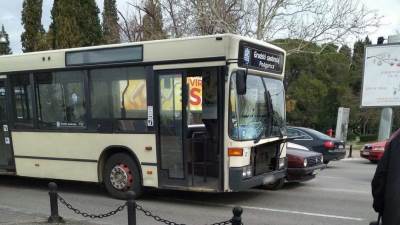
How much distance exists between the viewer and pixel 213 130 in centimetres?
859

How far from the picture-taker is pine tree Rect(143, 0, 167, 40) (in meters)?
27.1

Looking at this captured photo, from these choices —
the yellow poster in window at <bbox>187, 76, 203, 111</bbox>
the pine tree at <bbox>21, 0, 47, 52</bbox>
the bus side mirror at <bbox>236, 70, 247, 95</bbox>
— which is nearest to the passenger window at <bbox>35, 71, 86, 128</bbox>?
the yellow poster in window at <bbox>187, 76, 203, 111</bbox>

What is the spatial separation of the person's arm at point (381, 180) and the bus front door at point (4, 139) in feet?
31.4

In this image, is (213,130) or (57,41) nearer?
(213,130)

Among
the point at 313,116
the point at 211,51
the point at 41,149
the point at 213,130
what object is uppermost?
the point at 211,51

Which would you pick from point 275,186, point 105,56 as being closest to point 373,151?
point 275,186

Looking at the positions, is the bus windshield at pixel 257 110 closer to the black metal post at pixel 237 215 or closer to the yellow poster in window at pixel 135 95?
the yellow poster in window at pixel 135 95

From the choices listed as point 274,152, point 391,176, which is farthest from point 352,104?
point 391,176

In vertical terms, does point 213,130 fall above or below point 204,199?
above

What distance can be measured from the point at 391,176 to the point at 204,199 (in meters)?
7.29

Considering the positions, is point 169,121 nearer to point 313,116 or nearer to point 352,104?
point 352,104

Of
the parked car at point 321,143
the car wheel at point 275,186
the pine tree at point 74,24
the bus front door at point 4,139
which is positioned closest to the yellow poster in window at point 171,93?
the car wheel at point 275,186

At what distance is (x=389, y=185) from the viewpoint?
8.84ft

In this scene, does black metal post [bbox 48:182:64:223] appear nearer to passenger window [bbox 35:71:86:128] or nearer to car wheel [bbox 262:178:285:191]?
passenger window [bbox 35:71:86:128]
